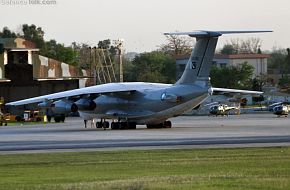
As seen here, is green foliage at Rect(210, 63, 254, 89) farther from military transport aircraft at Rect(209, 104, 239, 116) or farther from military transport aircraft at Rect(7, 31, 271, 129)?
military transport aircraft at Rect(7, 31, 271, 129)

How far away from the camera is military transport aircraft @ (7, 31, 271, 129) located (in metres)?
A: 59.2

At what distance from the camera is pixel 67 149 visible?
3656 cm

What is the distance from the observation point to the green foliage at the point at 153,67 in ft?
519

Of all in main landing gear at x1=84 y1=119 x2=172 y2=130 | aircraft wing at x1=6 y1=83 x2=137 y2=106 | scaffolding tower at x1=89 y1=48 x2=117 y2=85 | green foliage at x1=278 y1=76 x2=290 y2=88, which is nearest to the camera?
aircraft wing at x1=6 y1=83 x2=137 y2=106

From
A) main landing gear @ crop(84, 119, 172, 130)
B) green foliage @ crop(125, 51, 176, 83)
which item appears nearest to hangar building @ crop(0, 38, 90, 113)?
main landing gear @ crop(84, 119, 172, 130)

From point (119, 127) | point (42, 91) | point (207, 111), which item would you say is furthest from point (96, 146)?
point (207, 111)

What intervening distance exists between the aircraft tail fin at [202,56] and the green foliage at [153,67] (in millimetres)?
94453

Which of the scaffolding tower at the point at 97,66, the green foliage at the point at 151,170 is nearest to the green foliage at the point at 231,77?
the scaffolding tower at the point at 97,66

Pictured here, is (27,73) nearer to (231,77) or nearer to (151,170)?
(231,77)

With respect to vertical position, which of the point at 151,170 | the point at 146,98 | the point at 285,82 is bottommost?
the point at 285,82

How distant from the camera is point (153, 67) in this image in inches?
6339

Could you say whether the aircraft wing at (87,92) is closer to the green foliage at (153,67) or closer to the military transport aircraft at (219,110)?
the military transport aircraft at (219,110)

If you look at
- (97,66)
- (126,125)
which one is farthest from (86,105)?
(97,66)

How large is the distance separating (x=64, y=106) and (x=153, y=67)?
99119 mm
